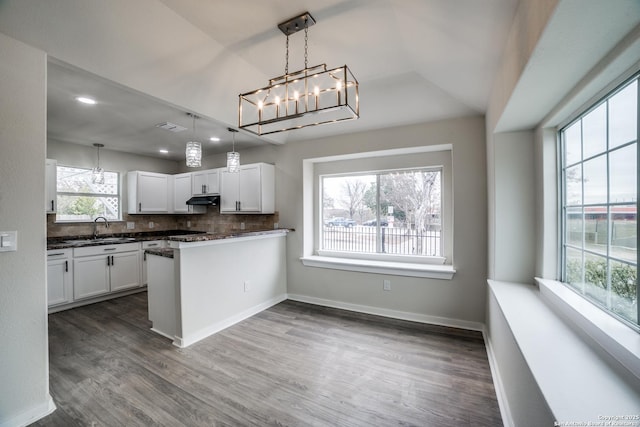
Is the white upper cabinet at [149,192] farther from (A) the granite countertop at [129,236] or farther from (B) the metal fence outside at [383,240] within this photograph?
(B) the metal fence outside at [383,240]

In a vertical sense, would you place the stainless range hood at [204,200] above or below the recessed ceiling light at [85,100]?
below

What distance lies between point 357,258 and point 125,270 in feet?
12.4

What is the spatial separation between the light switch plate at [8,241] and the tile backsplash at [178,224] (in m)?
2.92

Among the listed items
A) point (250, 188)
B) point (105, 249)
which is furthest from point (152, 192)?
point (250, 188)

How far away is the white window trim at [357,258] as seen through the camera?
3230 mm

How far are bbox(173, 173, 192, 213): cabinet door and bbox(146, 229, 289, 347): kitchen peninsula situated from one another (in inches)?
90.9

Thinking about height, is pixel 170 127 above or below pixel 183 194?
above

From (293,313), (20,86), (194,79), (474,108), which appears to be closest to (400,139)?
(474,108)

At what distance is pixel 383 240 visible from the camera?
3809 millimetres

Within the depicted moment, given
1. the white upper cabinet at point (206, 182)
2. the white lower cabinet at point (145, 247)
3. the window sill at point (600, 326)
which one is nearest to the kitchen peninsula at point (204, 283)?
the white upper cabinet at point (206, 182)

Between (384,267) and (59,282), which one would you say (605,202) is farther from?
(59,282)

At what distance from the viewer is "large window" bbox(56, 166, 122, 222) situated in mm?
4320

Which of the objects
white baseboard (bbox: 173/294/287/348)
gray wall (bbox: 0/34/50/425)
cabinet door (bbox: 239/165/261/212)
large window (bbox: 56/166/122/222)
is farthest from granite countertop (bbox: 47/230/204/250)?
gray wall (bbox: 0/34/50/425)

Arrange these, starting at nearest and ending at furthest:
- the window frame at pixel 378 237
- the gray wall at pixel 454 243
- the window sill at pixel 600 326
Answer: the window sill at pixel 600 326 < the gray wall at pixel 454 243 < the window frame at pixel 378 237
